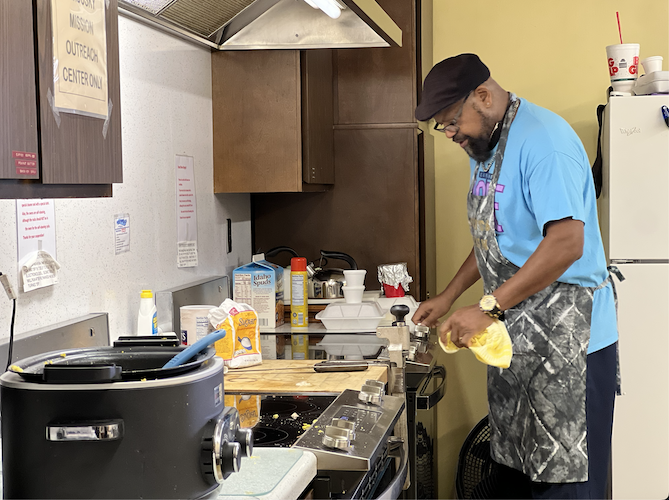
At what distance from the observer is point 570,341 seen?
195 centimetres

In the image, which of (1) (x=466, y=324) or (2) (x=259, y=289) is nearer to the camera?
(1) (x=466, y=324)

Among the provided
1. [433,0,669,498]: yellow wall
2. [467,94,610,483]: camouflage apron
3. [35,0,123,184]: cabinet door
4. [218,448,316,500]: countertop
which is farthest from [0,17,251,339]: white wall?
[433,0,669,498]: yellow wall

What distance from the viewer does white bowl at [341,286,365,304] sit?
2.82 m

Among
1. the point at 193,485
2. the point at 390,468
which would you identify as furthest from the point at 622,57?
the point at 193,485

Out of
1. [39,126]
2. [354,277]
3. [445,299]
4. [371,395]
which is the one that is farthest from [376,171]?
[39,126]

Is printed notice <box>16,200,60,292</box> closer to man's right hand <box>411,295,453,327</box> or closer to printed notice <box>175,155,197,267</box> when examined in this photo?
printed notice <box>175,155,197,267</box>

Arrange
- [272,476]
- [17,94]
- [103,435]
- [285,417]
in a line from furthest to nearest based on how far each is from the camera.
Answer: [285,417] → [272,476] → [17,94] → [103,435]

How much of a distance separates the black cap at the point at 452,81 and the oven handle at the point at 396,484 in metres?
0.93

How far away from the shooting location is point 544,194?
1.87 meters

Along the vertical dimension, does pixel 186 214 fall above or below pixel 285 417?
above

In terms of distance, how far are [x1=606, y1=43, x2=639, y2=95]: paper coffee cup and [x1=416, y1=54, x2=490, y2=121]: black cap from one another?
4.75 ft

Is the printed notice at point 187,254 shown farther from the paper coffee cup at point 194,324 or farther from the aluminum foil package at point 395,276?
the aluminum foil package at point 395,276

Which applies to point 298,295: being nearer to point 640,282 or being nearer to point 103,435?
point 640,282

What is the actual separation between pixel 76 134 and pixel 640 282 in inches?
104
